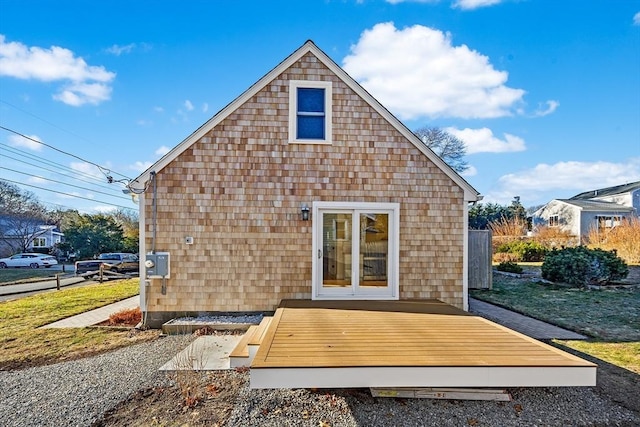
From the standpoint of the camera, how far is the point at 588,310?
845 cm

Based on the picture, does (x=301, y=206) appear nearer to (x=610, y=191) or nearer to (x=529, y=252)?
(x=529, y=252)

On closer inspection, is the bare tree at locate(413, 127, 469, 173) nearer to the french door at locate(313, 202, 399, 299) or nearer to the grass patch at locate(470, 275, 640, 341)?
the grass patch at locate(470, 275, 640, 341)

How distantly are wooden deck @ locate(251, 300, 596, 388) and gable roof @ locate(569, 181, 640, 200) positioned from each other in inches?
1614

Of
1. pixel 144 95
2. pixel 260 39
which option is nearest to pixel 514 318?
pixel 260 39

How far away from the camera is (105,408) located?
12.3 ft

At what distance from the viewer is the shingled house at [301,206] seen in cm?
695

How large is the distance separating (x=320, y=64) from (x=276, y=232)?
12.3 feet

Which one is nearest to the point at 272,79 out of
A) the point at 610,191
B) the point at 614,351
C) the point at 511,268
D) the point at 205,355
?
the point at 205,355

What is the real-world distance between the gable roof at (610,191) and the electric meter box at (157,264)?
43268mm

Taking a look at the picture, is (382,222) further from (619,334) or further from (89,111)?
(89,111)

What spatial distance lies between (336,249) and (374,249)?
2.73ft

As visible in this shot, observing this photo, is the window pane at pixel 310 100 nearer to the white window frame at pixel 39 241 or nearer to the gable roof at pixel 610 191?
the gable roof at pixel 610 191

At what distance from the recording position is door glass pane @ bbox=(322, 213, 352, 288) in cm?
719

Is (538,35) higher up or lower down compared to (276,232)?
higher up
